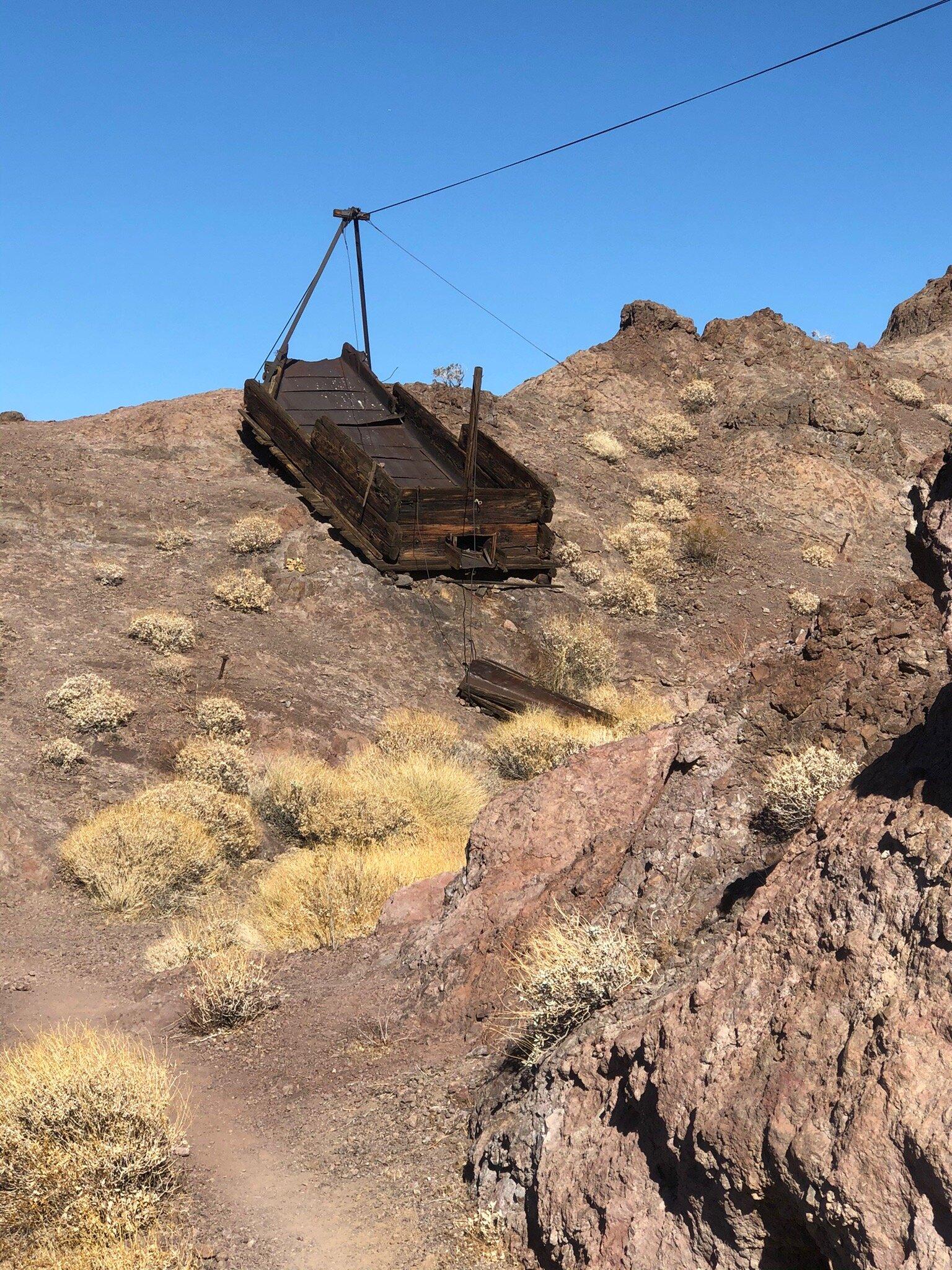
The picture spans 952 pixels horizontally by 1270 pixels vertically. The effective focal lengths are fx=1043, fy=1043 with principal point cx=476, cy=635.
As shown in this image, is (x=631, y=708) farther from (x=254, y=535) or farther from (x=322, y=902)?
(x=322, y=902)

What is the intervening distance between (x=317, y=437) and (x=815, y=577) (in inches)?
411

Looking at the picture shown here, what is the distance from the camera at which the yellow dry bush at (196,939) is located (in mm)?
7516

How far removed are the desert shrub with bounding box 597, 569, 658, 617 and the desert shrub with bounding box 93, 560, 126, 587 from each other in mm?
8137

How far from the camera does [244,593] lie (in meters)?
16.1

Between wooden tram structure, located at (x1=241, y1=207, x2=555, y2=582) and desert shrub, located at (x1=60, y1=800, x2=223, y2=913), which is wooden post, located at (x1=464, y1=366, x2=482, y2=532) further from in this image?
desert shrub, located at (x1=60, y1=800, x2=223, y2=913)

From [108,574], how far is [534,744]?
736cm

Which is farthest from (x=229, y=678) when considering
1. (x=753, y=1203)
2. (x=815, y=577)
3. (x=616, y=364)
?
(x=616, y=364)

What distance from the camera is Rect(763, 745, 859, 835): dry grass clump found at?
5184mm

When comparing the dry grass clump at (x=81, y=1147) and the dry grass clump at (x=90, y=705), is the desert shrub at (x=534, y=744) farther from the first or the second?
the dry grass clump at (x=81, y=1147)

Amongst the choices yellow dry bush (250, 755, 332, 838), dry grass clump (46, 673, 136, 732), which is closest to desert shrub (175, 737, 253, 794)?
yellow dry bush (250, 755, 332, 838)

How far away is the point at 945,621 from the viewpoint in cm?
335

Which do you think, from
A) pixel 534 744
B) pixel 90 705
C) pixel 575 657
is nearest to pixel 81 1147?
pixel 90 705

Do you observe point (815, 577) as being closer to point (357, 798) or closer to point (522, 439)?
point (522, 439)

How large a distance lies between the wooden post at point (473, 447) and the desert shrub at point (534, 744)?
500cm
